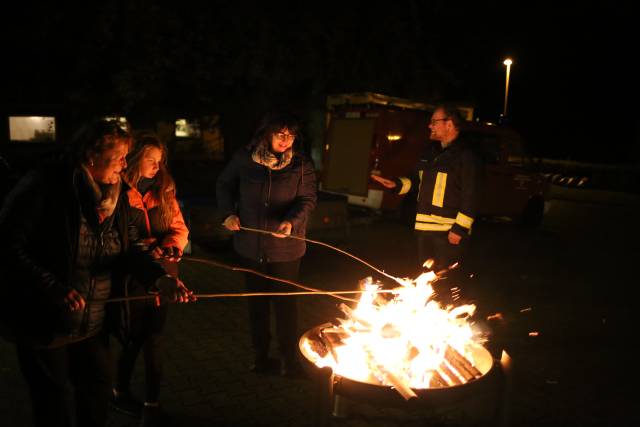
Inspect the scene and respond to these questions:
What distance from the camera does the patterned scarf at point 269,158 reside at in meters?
4.14

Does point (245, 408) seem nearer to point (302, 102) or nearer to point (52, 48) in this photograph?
point (302, 102)

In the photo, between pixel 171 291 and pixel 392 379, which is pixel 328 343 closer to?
pixel 392 379

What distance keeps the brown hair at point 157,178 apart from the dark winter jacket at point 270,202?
68cm

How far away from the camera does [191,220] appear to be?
27.7 ft

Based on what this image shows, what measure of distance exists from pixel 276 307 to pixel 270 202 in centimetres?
87

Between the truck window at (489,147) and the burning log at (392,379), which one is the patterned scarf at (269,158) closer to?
the burning log at (392,379)

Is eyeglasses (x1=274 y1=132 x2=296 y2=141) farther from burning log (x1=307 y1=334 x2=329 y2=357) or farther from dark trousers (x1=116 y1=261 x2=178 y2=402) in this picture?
burning log (x1=307 y1=334 x2=329 y2=357)

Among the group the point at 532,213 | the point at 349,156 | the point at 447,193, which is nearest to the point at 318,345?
the point at 447,193

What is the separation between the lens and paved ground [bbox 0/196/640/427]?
4035mm

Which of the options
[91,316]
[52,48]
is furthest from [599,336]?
[52,48]

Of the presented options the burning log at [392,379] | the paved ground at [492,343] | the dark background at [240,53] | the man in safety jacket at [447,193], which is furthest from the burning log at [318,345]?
the dark background at [240,53]

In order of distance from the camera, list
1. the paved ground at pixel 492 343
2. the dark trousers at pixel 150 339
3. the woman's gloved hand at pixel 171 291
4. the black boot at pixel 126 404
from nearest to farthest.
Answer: the woman's gloved hand at pixel 171 291 < the dark trousers at pixel 150 339 < the black boot at pixel 126 404 < the paved ground at pixel 492 343

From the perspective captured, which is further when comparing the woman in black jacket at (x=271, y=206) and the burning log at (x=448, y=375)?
the woman in black jacket at (x=271, y=206)

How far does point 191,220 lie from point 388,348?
19.0 ft
